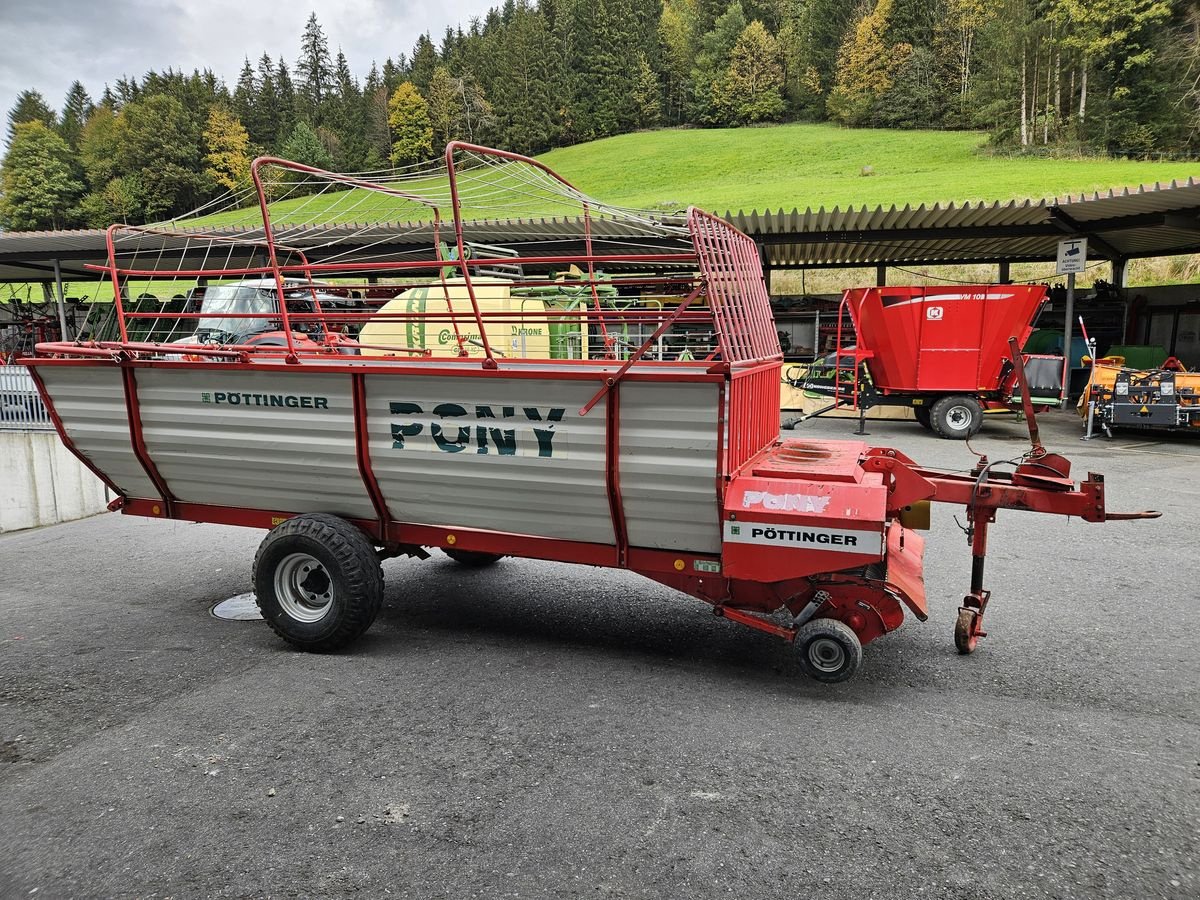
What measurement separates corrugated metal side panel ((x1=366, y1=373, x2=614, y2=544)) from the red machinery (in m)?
9.54

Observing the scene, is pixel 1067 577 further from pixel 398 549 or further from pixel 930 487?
pixel 398 549

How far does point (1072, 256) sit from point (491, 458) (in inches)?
624

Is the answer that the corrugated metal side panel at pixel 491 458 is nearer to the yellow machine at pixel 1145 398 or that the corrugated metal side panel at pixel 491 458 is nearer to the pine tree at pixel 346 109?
the yellow machine at pixel 1145 398

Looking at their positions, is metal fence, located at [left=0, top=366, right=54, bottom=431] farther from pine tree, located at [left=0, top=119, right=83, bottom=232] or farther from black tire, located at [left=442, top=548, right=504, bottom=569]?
pine tree, located at [left=0, top=119, right=83, bottom=232]

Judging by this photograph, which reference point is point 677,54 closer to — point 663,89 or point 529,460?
point 663,89

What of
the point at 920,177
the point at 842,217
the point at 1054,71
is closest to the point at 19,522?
the point at 842,217

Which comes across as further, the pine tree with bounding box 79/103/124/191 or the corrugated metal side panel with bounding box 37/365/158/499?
the pine tree with bounding box 79/103/124/191

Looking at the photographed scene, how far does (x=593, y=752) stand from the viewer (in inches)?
127

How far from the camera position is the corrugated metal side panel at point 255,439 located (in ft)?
13.7

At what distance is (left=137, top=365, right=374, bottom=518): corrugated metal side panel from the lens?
4176 mm

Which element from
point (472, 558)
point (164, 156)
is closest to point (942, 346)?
point (472, 558)

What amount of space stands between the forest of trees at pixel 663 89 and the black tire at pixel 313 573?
1716 cm

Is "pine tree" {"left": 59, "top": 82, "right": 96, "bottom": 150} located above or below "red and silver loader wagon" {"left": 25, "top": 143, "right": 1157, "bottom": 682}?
above

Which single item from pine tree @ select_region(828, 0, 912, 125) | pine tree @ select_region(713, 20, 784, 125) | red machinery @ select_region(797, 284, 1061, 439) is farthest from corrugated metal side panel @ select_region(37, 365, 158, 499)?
pine tree @ select_region(713, 20, 784, 125)
